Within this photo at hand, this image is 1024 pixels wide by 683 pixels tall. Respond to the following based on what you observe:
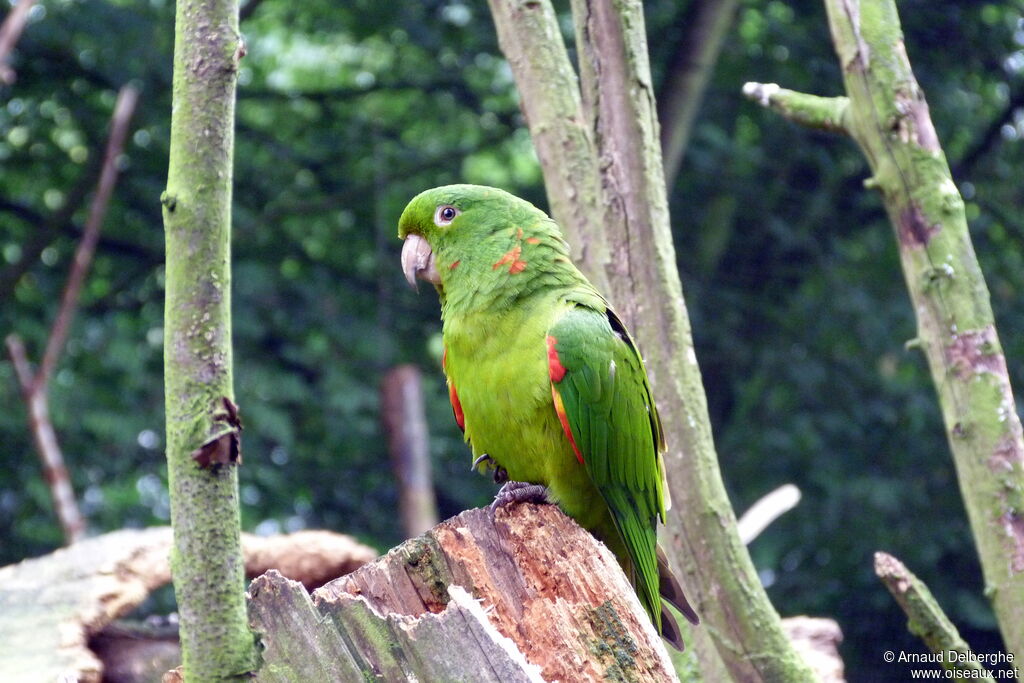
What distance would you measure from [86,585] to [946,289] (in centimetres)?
303

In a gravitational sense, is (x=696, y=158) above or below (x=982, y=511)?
above

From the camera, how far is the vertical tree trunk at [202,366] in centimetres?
161

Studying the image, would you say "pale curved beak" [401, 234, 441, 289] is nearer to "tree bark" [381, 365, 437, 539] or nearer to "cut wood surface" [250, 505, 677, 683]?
"cut wood surface" [250, 505, 677, 683]

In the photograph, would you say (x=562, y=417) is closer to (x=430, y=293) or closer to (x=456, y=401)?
(x=456, y=401)

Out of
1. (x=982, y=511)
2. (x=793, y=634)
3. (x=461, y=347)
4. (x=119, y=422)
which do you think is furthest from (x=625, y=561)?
(x=119, y=422)

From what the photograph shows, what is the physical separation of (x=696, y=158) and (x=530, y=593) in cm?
626

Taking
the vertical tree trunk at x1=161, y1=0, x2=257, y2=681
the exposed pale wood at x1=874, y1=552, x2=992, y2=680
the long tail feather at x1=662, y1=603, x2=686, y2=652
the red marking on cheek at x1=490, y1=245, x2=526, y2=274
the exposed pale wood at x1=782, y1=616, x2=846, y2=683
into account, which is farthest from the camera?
the exposed pale wood at x1=782, y1=616, x2=846, y2=683

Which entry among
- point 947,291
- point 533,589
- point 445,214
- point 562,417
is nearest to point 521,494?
point 562,417

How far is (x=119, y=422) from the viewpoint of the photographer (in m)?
7.04

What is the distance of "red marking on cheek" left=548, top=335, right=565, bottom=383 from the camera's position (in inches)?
114

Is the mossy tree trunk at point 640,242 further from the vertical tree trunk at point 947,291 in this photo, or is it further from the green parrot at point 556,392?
the vertical tree trunk at point 947,291

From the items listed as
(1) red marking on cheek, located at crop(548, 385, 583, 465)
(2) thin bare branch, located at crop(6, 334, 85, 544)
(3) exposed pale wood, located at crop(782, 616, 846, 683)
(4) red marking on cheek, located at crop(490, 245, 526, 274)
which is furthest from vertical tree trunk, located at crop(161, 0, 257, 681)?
(3) exposed pale wood, located at crop(782, 616, 846, 683)

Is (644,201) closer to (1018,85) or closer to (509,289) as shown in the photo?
(509,289)

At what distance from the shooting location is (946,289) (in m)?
3.06
